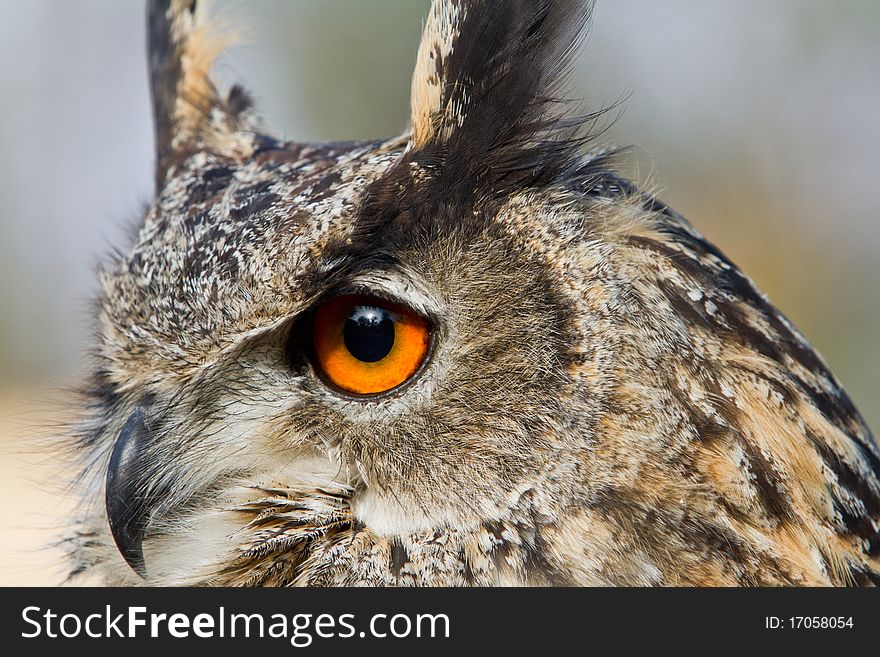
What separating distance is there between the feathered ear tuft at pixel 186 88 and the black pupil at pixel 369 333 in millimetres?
749

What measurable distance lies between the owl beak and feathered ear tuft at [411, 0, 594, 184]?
663mm

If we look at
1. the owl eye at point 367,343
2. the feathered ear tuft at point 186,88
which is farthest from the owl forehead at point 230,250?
the feathered ear tuft at point 186,88

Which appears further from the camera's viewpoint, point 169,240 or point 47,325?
point 47,325

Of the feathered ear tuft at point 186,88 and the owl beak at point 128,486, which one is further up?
the feathered ear tuft at point 186,88

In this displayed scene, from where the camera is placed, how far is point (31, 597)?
135 centimetres

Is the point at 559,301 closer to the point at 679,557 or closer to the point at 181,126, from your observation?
the point at 679,557

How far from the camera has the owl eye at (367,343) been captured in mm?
1214

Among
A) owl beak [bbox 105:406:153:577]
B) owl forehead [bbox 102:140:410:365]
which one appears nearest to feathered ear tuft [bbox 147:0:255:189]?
owl forehead [bbox 102:140:410:365]

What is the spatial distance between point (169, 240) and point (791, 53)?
4365 millimetres

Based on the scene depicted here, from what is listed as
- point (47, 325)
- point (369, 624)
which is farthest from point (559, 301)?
point (47, 325)

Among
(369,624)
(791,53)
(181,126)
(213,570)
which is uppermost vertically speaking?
(791,53)

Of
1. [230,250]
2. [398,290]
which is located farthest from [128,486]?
[398,290]

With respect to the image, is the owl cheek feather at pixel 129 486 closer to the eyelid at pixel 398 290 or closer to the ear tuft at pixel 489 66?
the eyelid at pixel 398 290

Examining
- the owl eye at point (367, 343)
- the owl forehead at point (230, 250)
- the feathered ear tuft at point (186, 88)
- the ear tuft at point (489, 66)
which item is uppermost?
the feathered ear tuft at point (186, 88)
